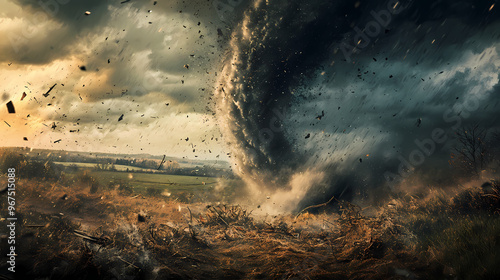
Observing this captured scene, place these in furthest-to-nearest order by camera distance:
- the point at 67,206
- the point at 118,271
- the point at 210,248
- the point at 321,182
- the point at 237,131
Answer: the point at 321,182
the point at 237,131
the point at 67,206
the point at 210,248
the point at 118,271

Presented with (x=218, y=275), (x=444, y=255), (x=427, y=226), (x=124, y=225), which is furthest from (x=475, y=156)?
(x=124, y=225)

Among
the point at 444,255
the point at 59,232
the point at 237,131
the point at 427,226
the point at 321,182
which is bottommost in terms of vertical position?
the point at 59,232

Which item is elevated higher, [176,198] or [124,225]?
[176,198]

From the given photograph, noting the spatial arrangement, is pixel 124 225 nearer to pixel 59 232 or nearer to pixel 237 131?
pixel 59 232

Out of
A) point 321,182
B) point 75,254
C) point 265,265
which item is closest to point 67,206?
point 75,254

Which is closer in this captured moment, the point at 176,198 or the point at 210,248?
the point at 210,248

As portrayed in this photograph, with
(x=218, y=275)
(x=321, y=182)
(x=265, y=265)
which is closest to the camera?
(x=218, y=275)
